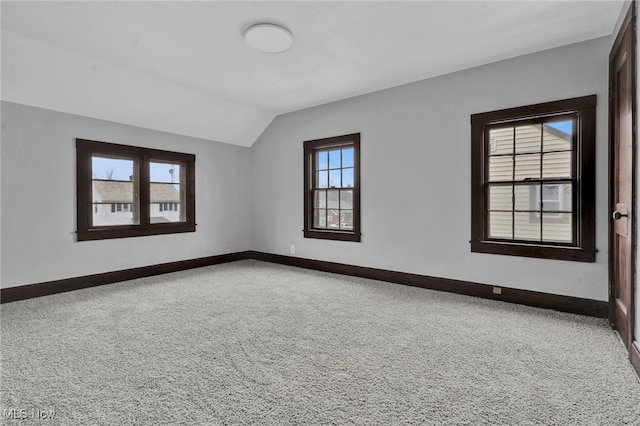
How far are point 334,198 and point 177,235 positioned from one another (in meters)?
2.52

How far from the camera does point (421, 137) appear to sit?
409 centimetres

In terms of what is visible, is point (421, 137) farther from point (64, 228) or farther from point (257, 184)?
point (64, 228)

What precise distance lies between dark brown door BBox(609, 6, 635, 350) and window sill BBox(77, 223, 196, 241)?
515 cm

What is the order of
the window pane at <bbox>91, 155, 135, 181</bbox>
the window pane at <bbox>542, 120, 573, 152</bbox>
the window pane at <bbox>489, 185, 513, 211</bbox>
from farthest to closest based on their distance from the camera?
the window pane at <bbox>91, 155, 135, 181</bbox>, the window pane at <bbox>489, 185, 513, 211</bbox>, the window pane at <bbox>542, 120, 573, 152</bbox>

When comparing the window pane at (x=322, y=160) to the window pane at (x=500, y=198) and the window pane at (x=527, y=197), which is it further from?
the window pane at (x=527, y=197)

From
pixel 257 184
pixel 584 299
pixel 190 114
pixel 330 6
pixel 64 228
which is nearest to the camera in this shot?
pixel 330 6

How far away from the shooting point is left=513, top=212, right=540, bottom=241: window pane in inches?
140

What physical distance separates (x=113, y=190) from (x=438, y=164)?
168 inches

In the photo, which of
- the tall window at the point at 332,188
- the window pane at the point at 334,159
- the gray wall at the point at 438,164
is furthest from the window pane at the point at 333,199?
the gray wall at the point at 438,164

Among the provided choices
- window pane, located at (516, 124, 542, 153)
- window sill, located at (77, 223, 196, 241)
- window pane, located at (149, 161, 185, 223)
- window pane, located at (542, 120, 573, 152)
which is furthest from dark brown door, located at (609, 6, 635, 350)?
window pane, located at (149, 161, 185, 223)

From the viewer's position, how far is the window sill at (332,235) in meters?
4.75

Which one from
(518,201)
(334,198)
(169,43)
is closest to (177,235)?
(334,198)

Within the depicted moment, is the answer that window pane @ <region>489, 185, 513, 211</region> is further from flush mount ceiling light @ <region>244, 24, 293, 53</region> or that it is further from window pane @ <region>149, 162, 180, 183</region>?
window pane @ <region>149, 162, 180, 183</region>

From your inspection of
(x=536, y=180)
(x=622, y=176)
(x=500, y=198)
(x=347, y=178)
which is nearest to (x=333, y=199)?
(x=347, y=178)
